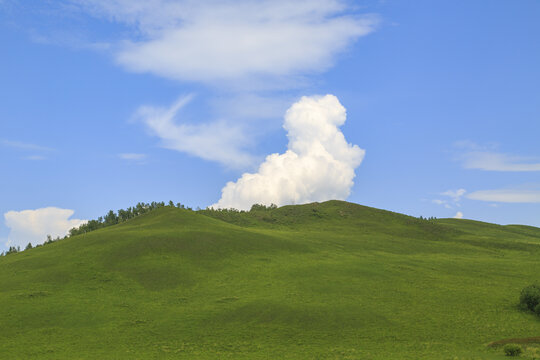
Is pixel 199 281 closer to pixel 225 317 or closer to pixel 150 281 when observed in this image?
pixel 150 281

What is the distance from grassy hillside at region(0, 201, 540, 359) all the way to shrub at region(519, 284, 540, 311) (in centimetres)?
179

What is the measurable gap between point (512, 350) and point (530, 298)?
61.6ft

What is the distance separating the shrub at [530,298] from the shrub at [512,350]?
17.4m

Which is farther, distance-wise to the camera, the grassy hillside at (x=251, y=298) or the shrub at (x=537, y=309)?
the shrub at (x=537, y=309)

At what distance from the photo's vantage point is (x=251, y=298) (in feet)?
180

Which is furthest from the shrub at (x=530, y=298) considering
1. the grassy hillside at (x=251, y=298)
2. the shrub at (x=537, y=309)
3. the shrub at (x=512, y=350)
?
the shrub at (x=512, y=350)

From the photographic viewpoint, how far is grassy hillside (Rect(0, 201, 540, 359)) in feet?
138

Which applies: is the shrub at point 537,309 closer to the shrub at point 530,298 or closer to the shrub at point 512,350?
the shrub at point 530,298

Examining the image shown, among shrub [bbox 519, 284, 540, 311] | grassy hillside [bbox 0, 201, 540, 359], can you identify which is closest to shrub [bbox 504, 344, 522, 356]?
grassy hillside [bbox 0, 201, 540, 359]

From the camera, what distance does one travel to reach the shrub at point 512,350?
37312 millimetres

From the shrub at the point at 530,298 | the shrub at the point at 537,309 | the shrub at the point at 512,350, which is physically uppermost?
the shrub at the point at 530,298

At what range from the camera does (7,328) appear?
47.0m

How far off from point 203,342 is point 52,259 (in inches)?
1722

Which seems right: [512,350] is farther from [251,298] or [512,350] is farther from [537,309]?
[251,298]
